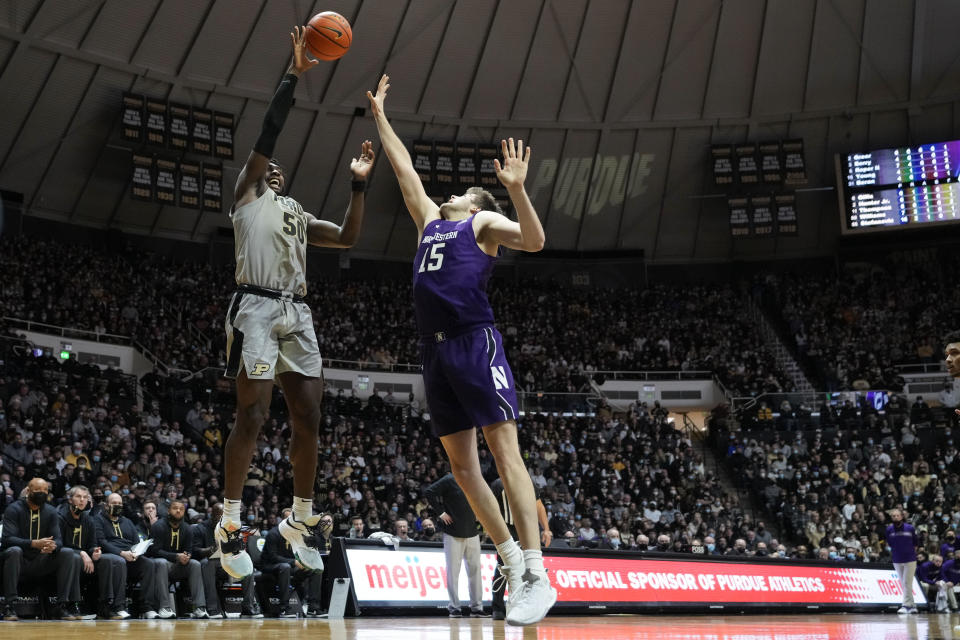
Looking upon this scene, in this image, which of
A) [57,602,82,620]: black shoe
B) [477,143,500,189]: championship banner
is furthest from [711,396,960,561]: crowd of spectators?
[57,602,82,620]: black shoe

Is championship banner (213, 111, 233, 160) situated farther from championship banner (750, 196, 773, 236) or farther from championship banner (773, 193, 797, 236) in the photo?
championship banner (773, 193, 797, 236)

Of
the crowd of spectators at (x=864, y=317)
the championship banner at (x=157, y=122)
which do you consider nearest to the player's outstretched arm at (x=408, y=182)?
the championship banner at (x=157, y=122)

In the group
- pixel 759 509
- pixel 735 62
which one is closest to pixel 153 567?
pixel 759 509

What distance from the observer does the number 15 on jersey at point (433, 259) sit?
19.3 feet

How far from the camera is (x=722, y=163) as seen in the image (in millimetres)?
32094

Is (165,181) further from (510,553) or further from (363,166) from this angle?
(510,553)

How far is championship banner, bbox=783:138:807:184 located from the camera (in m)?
31.8

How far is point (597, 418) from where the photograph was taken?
28.1 m

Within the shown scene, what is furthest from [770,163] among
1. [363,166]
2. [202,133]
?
[363,166]

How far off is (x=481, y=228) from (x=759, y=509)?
22384 millimetres

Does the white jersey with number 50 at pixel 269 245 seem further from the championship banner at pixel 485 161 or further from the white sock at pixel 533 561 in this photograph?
the championship banner at pixel 485 161

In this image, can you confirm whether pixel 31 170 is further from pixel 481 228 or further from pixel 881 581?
pixel 481 228

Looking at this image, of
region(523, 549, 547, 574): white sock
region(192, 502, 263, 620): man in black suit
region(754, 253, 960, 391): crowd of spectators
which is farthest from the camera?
region(754, 253, 960, 391): crowd of spectators

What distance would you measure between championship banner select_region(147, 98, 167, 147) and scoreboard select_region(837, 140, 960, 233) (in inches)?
802
